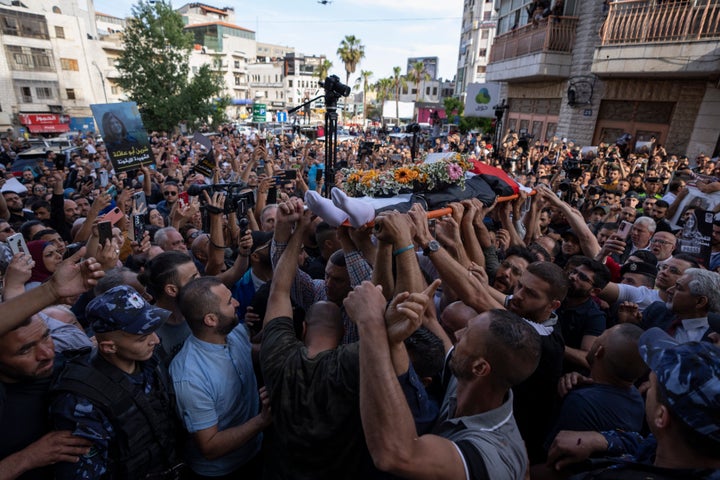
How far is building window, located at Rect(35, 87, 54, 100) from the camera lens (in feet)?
111

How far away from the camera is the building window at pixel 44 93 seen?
33.7 m

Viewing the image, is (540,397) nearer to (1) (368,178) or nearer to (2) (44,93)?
(1) (368,178)

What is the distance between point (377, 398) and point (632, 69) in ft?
48.4

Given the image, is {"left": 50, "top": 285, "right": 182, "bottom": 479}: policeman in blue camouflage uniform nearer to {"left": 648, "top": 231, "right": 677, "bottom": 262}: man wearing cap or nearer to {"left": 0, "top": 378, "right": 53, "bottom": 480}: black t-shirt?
{"left": 0, "top": 378, "right": 53, "bottom": 480}: black t-shirt

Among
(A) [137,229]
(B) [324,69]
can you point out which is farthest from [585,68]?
(B) [324,69]

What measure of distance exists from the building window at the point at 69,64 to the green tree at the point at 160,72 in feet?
46.1

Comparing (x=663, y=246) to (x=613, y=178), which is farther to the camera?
(x=613, y=178)

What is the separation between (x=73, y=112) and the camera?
3625 cm

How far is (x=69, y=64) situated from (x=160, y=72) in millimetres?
17023

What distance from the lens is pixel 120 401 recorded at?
1.81 metres

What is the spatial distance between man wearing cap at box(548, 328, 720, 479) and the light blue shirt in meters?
1.81

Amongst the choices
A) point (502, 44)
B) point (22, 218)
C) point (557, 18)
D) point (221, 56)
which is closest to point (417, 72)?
point (221, 56)

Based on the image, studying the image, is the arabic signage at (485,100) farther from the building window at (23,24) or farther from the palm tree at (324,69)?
the palm tree at (324,69)

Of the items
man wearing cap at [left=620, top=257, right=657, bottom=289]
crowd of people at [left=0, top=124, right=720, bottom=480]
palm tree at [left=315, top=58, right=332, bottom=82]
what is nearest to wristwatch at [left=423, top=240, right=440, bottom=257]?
crowd of people at [left=0, top=124, right=720, bottom=480]
